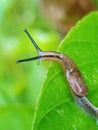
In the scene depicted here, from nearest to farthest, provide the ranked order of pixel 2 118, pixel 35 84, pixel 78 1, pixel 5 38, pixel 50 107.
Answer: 1. pixel 50 107
2. pixel 2 118
3. pixel 78 1
4. pixel 35 84
5. pixel 5 38

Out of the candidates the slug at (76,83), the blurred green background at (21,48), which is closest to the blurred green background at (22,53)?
the blurred green background at (21,48)

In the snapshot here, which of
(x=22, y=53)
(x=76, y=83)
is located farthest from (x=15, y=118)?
(x=22, y=53)

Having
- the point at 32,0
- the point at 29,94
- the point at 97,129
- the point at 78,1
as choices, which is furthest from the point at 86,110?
the point at 32,0

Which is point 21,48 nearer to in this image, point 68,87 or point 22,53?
point 22,53

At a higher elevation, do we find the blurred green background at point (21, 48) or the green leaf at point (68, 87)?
the green leaf at point (68, 87)

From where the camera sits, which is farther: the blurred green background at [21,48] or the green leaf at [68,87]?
the blurred green background at [21,48]

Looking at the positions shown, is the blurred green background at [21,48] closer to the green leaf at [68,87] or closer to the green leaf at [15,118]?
the green leaf at [15,118]

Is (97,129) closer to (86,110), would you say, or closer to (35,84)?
(86,110)
